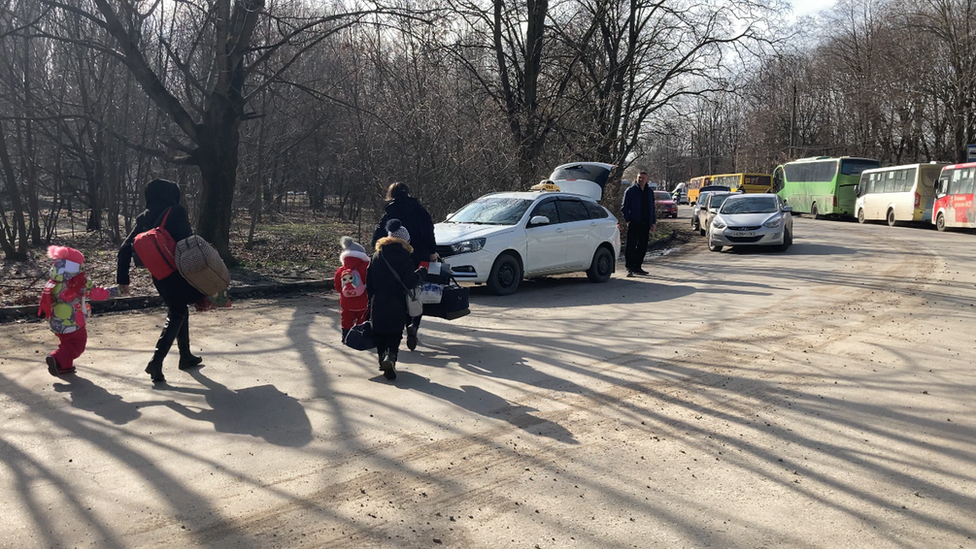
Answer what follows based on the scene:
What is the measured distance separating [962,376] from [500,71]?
17491 millimetres

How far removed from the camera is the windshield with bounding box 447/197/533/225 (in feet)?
42.4

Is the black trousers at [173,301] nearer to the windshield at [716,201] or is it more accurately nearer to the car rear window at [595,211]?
the car rear window at [595,211]

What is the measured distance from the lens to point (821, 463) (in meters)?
4.78

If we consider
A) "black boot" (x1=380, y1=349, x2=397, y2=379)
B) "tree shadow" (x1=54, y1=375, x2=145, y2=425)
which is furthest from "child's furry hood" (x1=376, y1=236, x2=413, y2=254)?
"tree shadow" (x1=54, y1=375, x2=145, y2=425)

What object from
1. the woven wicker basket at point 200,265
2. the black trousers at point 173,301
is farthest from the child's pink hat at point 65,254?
the woven wicker basket at point 200,265

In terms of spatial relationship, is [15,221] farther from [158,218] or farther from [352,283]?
[352,283]

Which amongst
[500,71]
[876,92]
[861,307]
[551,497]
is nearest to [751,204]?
[500,71]

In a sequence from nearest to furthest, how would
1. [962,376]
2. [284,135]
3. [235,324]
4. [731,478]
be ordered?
[731,478]
[962,376]
[235,324]
[284,135]

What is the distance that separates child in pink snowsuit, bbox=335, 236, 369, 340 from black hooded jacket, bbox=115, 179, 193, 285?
1399 millimetres

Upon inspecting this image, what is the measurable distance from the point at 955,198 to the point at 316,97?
962 inches

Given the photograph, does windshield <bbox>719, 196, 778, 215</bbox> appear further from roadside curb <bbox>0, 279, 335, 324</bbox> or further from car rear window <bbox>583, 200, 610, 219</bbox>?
roadside curb <bbox>0, 279, 335, 324</bbox>

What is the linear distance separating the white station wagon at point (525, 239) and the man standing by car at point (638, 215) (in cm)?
70

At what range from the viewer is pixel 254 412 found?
→ 232 inches

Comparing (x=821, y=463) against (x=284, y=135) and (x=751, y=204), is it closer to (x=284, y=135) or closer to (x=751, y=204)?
(x=751, y=204)
